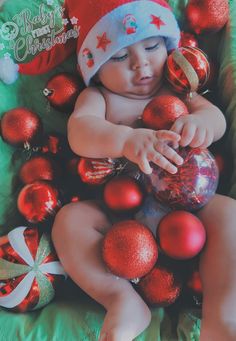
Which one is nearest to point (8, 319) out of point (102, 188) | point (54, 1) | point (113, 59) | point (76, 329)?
point (76, 329)

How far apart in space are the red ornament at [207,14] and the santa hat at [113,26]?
4.2 inches

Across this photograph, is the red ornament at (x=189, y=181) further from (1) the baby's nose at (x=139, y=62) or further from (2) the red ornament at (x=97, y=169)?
(1) the baby's nose at (x=139, y=62)

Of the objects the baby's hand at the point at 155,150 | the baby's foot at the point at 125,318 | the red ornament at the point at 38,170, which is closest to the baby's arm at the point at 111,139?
the baby's hand at the point at 155,150

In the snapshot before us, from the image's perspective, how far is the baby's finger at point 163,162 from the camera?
729mm

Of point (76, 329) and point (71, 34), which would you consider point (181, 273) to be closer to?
point (76, 329)

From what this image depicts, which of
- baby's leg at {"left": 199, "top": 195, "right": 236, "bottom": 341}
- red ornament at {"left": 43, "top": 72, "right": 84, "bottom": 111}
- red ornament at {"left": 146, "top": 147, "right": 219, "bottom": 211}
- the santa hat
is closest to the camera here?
baby's leg at {"left": 199, "top": 195, "right": 236, "bottom": 341}

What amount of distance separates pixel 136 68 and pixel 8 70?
1.02ft

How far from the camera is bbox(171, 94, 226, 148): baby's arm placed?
0.78 metres

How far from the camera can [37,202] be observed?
33.7 inches

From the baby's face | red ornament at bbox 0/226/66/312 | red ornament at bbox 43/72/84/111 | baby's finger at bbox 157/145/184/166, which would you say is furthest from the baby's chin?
red ornament at bbox 0/226/66/312

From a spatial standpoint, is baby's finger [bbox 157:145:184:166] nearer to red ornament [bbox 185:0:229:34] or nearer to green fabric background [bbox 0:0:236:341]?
green fabric background [bbox 0:0:236:341]

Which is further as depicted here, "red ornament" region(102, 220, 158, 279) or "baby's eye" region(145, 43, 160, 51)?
"baby's eye" region(145, 43, 160, 51)

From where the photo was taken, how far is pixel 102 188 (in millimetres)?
920

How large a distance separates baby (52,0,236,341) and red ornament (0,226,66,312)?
Answer: 27 mm
